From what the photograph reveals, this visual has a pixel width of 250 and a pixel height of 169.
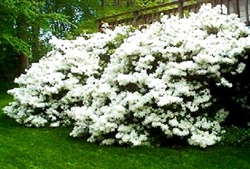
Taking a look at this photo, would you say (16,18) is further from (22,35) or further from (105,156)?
(105,156)

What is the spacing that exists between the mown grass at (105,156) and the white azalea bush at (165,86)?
276mm

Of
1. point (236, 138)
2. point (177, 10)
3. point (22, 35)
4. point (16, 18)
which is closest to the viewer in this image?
point (236, 138)

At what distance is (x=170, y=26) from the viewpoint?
30.0ft

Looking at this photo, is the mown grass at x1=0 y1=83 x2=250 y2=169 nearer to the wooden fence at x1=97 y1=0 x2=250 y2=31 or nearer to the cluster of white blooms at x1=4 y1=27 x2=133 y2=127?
the cluster of white blooms at x1=4 y1=27 x2=133 y2=127

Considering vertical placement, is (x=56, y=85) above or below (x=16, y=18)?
below

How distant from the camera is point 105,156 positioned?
7.49m

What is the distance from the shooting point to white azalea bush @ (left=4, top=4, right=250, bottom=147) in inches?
313

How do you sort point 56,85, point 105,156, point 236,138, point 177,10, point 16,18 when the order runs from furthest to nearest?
point 16,18 → point 177,10 → point 56,85 → point 236,138 → point 105,156

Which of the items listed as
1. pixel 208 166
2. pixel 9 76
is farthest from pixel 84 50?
pixel 9 76

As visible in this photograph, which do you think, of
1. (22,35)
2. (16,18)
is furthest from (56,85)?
(22,35)

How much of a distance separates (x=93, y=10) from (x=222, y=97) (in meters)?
14.6

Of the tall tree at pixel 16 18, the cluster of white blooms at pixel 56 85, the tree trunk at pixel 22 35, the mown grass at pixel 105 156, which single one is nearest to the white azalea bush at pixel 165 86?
the cluster of white blooms at pixel 56 85

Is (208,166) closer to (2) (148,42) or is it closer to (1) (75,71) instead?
(2) (148,42)

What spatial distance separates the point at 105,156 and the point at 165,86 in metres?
1.65
